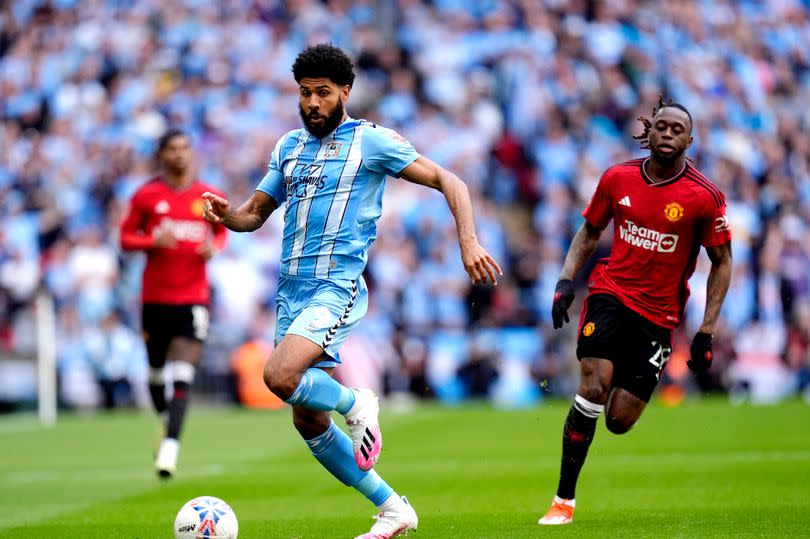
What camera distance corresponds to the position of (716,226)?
8586 mm

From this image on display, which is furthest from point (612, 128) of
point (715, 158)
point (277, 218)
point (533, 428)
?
point (533, 428)

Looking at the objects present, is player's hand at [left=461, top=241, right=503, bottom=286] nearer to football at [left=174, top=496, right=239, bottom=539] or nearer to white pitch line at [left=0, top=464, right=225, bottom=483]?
football at [left=174, top=496, right=239, bottom=539]

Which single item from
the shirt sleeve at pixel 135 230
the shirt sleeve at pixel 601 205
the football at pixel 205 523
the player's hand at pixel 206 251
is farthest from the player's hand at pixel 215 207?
the shirt sleeve at pixel 135 230

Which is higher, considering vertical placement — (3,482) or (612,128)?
(612,128)

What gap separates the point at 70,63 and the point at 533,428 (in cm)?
1472

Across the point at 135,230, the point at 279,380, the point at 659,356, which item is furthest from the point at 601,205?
the point at 135,230

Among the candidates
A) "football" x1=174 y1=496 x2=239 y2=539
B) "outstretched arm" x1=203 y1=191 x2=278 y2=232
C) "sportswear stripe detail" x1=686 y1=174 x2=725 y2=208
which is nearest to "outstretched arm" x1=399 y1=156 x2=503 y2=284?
"outstretched arm" x1=203 y1=191 x2=278 y2=232

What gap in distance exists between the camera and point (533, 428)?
57.2ft

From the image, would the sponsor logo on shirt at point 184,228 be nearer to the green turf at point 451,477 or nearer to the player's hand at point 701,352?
the green turf at point 451,477

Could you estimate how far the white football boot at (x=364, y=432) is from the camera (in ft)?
24.5

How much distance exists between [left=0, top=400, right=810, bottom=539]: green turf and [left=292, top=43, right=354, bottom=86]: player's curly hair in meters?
2.77

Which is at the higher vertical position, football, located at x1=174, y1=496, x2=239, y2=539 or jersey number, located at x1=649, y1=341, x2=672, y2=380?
jersey number, located at x1=649, y1=341, x2=672, y2=380

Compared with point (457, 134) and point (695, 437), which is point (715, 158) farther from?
point (695, 437)

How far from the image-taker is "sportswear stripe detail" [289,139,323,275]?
25.5ft
